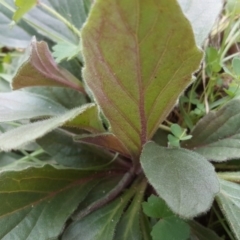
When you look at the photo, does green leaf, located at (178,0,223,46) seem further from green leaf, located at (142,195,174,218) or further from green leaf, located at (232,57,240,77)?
green leaf, located at (142,195,174,218)

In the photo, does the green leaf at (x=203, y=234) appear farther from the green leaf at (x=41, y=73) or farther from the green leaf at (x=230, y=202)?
the green leaf at (x=41, y=73)

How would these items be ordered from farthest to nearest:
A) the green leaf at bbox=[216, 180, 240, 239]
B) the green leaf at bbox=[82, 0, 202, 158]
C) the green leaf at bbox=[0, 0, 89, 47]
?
the green leaf at bbox=[0, 0, 89, 47]
the green leaf at bbox=[216, 180, 240, 239]
the green leaf at bbox=[82, 0, 202, 158]

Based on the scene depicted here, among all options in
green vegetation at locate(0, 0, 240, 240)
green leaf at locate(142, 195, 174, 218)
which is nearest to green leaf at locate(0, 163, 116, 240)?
green vegetation at locate(0, 0, 240, 240)

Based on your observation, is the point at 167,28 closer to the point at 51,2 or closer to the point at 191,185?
the point at 191,185

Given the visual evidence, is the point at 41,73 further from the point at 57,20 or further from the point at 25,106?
the point at 57,20

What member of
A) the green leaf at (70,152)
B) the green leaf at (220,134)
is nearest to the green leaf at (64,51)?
the green leaf at (70,152)
